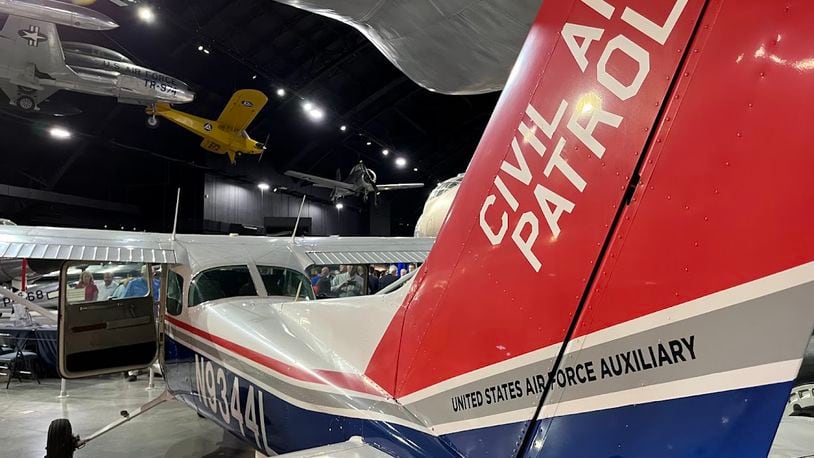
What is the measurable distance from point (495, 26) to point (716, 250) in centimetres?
106

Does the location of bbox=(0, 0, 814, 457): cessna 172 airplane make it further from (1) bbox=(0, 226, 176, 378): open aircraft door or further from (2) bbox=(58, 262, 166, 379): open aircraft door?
(2) bbox=(58, 262, 166, 379): open aircraft door

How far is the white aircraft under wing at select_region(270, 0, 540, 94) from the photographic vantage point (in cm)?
161

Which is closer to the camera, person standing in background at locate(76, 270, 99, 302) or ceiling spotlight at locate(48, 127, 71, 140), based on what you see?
person standing in background at locate(76, 270, 99, 302)

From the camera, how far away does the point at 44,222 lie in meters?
15.9

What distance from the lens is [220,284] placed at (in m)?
4.14

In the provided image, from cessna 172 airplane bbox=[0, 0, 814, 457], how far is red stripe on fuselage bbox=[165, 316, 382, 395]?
0.17 feet

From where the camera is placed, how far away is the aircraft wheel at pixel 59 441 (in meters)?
4.24

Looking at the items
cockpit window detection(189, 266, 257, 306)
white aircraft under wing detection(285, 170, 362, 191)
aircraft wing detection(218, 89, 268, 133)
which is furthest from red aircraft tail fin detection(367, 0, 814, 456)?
white aircraft under wing detection(285, 170, 362, 191)

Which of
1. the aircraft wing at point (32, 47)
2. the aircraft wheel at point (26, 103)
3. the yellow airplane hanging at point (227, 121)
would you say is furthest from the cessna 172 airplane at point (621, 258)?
the aircraft wheel at point (26, 103)

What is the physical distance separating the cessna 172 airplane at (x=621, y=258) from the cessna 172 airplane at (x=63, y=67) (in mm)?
10930

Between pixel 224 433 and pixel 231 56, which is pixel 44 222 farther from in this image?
pixel 224 433

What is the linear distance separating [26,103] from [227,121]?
4694 millimetres

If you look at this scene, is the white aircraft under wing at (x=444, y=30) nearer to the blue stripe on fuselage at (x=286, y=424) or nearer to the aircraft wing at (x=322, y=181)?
the blue stripe on fuselage at (x=286, y=424)

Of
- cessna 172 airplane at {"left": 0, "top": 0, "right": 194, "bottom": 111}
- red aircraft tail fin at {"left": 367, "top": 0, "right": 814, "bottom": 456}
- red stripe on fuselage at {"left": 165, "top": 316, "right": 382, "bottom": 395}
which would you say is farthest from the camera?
cessna 172 airplane at {"left": 0, "top": 0, "right": 194, "bottom": 111}
